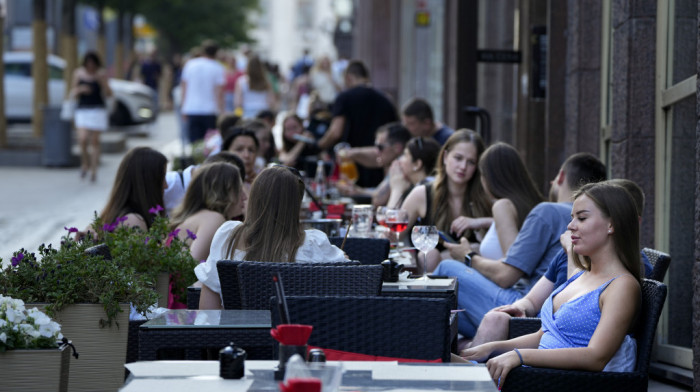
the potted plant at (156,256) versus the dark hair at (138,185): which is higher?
the dark hair at (138,185)

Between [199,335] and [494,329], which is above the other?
[199,335]

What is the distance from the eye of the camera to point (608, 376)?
420cm

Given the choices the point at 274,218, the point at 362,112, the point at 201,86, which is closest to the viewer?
the point at 274,218

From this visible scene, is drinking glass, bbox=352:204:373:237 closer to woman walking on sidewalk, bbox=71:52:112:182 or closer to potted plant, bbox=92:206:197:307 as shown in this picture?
potted plant, bbox=92:206:197:307

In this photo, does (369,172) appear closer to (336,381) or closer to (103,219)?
(103,219)

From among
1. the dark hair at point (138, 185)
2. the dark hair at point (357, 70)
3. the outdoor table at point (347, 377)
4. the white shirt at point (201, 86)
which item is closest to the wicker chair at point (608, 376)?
the outdoor table at point (347, 377)

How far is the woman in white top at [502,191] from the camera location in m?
6.71

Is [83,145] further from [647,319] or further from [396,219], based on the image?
[647,319]

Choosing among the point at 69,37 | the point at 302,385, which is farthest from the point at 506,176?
the point at 69,37

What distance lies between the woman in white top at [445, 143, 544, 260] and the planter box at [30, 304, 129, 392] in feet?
9.14

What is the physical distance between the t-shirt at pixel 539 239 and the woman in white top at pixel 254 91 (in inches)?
470

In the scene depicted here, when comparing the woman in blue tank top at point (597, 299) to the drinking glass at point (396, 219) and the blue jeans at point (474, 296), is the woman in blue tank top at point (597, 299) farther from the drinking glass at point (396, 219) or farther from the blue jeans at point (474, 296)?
the drinking glass at point (396, 219)

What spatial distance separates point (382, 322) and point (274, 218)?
121 centimetres

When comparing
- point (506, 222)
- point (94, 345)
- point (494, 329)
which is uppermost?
point (506, 222)
